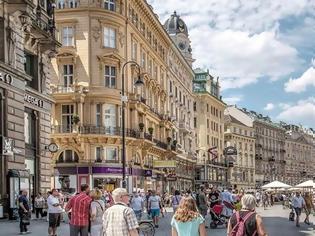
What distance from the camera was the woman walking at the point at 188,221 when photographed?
28.3 ft

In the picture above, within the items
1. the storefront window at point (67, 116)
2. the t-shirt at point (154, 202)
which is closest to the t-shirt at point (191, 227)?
the t-shirt at point (154, 202)

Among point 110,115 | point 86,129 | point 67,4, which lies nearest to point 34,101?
point 86,129

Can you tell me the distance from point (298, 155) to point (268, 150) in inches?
1068

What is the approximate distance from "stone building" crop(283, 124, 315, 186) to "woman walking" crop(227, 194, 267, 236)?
526 feet

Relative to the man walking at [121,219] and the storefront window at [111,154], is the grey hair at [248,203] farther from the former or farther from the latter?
the storefront window at [111,154]

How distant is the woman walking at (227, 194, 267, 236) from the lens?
904 centimetres

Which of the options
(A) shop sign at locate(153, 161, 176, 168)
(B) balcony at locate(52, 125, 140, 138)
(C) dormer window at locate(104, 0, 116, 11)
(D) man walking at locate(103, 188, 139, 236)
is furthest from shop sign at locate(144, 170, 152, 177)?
(D) man walking at locate(103, 188, 139, 236)

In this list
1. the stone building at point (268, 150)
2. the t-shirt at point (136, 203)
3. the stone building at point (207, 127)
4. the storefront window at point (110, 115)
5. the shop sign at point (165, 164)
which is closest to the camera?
the t-shirt at point (136, 203)

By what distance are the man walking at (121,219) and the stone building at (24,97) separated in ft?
60.9

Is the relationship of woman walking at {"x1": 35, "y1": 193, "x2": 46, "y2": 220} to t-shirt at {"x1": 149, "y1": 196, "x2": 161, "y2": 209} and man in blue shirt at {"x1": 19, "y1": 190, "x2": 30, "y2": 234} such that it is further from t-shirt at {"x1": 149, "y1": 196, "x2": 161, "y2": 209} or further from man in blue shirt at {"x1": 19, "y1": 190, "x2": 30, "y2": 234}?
man in blue shirt at {"x1": 19, "y1": 190, "x2": 30, "y2": 234}

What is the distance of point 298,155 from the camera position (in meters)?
177

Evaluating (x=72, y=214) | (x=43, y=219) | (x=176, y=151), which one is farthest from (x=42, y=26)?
(x=176, y=151)

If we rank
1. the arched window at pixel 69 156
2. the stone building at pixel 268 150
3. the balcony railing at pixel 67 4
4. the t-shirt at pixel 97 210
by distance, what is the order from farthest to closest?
the stone building at pixel 268 150, the balcony railing at pixel 67 4, the arched window at pixel 69 156, the t-shirt at pixel 97 210

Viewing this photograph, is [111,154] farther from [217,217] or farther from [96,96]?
[217,217]
